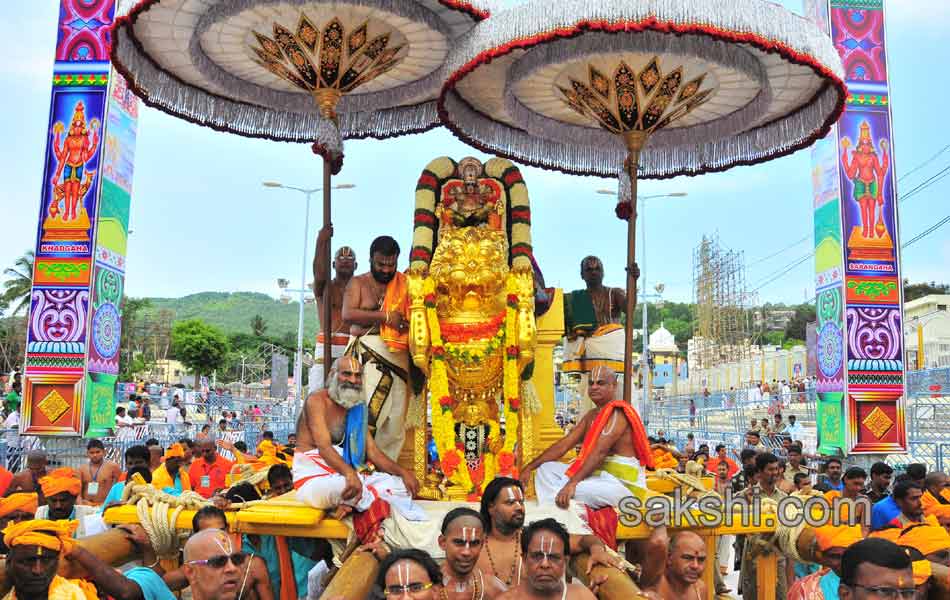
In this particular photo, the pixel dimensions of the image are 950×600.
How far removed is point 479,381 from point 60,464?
25.8 ft

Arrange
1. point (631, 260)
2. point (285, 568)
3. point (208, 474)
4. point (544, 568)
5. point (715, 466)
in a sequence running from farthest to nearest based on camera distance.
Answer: point (715, 466)
point (208, 474)
point (631, 260)
point (285, 568)
point (544, 568)

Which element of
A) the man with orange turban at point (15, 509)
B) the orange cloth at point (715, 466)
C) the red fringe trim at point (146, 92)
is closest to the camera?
the man with orange turban at point (15, 509)

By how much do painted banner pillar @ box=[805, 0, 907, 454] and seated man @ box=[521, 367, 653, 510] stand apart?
7.90 m

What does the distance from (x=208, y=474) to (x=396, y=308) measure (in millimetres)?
3482

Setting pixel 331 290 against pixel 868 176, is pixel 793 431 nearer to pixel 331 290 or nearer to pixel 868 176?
pixel 868 176

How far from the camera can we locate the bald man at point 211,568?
11.4ft

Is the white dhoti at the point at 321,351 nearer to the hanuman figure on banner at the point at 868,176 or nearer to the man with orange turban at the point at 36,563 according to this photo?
the man with orange turban at the point at 36,563

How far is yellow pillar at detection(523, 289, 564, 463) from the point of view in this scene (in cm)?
734

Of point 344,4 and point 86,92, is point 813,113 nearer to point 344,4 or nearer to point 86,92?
point 344,4

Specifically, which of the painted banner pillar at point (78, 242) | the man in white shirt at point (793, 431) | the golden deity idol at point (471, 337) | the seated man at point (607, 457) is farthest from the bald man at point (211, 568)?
the man in white shirt at point (793, 431)

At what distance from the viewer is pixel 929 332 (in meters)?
37.0

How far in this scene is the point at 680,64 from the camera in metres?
6.53

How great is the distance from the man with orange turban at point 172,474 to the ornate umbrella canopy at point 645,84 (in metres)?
4.20

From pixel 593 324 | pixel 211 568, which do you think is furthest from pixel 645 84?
pixel 211 568
